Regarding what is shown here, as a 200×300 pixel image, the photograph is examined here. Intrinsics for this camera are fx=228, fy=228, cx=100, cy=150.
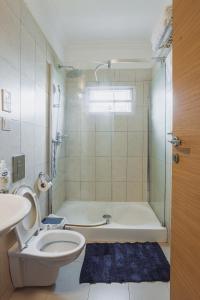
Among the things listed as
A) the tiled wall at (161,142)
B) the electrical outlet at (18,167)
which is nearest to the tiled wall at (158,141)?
the tiled wall at (161,142)

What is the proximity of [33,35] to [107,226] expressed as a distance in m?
2.08

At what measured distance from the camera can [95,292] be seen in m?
1.69

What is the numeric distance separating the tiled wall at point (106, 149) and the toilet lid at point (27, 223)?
1390 millimetres

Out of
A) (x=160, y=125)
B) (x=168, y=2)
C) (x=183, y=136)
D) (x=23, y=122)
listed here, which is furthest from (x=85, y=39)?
(x=183, y=136)

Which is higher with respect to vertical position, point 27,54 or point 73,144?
point 27,54

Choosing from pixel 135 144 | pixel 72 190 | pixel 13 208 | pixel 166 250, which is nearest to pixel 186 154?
pixel 13 208

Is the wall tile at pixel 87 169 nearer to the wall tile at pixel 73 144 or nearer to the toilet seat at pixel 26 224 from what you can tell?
the wall tile at pixel 73 144

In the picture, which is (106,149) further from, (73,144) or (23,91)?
(23,91)

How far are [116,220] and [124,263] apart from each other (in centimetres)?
86

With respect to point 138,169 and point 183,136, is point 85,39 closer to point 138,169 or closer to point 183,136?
point 138,169

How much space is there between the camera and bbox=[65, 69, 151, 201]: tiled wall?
329cm

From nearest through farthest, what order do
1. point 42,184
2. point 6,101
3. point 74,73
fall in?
point 6,101 → point 42,184 → point 74,73

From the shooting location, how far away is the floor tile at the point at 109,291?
1.64 m

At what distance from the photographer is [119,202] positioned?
3.30 meters
